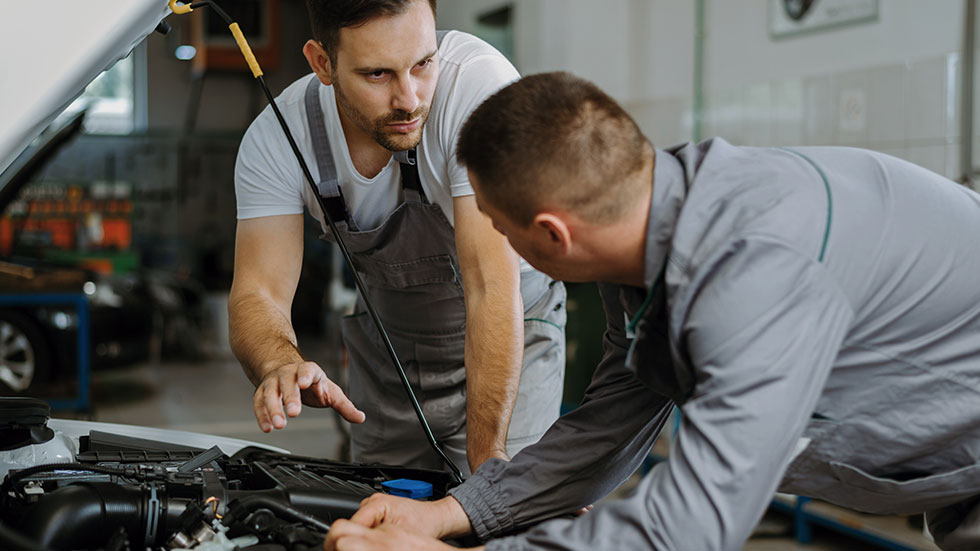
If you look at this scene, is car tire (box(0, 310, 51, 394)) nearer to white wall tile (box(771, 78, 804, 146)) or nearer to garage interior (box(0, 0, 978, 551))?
garage interior (box(0, 0, 978, 551))

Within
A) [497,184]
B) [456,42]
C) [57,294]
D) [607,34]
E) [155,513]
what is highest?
[607,34]

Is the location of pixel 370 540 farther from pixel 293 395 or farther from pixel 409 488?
pixel 293 395

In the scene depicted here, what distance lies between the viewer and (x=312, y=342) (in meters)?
8.39

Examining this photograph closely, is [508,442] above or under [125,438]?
under

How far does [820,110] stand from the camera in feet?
12.7

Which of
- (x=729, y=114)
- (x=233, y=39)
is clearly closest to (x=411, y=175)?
(x=729, y=114)

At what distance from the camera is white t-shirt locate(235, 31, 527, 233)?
5.10ft

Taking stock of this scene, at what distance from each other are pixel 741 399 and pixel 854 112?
10.5 ft

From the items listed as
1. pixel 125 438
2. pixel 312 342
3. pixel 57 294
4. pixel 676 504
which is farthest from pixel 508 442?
pixel 312 342

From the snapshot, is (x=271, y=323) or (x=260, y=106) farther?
(x=260, y=106)

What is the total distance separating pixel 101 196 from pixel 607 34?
5.60m

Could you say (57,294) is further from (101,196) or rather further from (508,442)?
(101,196)

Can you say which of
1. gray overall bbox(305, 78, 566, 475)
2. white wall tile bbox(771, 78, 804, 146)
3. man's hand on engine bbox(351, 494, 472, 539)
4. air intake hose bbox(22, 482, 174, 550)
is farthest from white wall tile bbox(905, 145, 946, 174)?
air intake hose bbox(22, 482, 174, 550)

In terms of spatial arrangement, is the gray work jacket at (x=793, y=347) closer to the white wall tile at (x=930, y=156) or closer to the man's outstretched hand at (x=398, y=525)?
the man's outstretched hand at (x=398, y=525)
